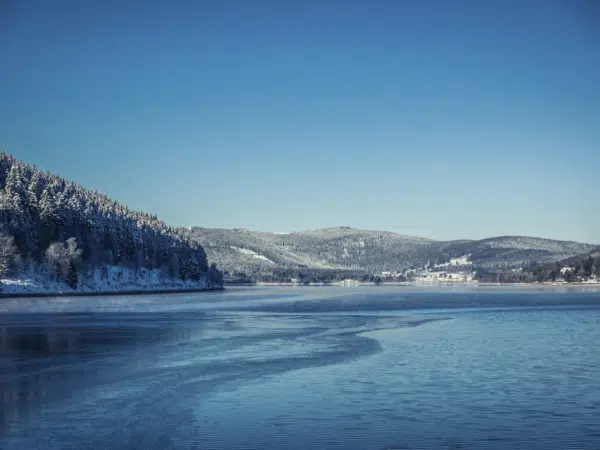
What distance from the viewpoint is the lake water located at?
48.7 feet

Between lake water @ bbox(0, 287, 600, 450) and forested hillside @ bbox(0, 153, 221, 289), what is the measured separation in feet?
275

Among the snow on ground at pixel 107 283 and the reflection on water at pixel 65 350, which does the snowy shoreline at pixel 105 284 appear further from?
the reflection on water at pixel 65 350

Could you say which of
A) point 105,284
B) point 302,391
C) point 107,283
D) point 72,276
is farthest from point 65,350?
point 107,283

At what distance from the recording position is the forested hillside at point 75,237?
11562cm

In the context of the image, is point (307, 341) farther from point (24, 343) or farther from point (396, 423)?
point (396, 423)

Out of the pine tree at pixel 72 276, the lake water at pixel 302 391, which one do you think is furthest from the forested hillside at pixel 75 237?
the lake water at pixel 302 391

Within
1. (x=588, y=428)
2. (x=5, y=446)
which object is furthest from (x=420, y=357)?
(x=5, y=446)

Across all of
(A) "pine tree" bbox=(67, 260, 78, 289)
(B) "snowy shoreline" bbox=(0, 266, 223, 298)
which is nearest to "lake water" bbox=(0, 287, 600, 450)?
(B) "snowy shoreline" bbox=(0, 266, 223, 298)

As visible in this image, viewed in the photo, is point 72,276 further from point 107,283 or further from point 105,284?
point 107,283

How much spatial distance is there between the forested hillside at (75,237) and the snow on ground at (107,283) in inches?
17.2

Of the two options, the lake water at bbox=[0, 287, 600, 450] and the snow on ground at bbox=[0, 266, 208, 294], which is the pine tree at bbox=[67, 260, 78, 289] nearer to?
the snow on ground at bbox=[0, 266, 208, 294]

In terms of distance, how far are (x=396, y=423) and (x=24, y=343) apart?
967 inches

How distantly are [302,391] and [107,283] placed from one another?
122 meters

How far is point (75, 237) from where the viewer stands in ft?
427
